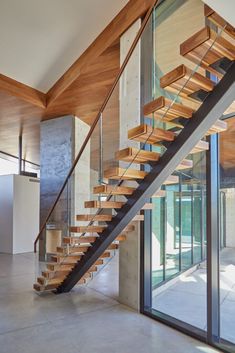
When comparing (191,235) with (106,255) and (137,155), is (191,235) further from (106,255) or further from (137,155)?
(137,155)

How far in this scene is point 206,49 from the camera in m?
2.52

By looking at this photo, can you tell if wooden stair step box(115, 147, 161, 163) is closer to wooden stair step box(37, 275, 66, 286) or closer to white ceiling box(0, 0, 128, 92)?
wooden stair step box(37, 275, 66, 286)

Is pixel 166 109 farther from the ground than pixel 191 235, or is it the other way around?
pixel 166 109

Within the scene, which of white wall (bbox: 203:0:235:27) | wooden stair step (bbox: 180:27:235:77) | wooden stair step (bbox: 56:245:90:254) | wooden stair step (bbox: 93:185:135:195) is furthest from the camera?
wooden stair step (bbox: 56:245:90:254)

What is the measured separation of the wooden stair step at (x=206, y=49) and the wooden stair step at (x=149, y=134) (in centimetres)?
74

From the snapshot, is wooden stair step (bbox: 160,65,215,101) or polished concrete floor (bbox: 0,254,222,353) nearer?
wooden stair step (bbox: 160,65,215,101)

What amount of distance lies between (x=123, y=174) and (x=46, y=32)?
3922mm

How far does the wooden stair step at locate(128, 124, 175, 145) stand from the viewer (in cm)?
304

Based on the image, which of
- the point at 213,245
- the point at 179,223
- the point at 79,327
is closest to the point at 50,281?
the point at 79,327

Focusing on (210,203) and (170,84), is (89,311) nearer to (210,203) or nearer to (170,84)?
(210,203)

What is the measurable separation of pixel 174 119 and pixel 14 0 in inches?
153

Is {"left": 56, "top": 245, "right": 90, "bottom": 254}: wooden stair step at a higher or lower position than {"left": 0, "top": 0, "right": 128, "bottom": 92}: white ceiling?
lower

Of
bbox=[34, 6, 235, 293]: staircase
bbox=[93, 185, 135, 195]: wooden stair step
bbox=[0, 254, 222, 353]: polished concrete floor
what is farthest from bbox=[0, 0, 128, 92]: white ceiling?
bbox=[0, 254, 222, 353]: polished concrete floor

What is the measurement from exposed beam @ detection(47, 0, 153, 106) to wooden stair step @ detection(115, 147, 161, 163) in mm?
2520
